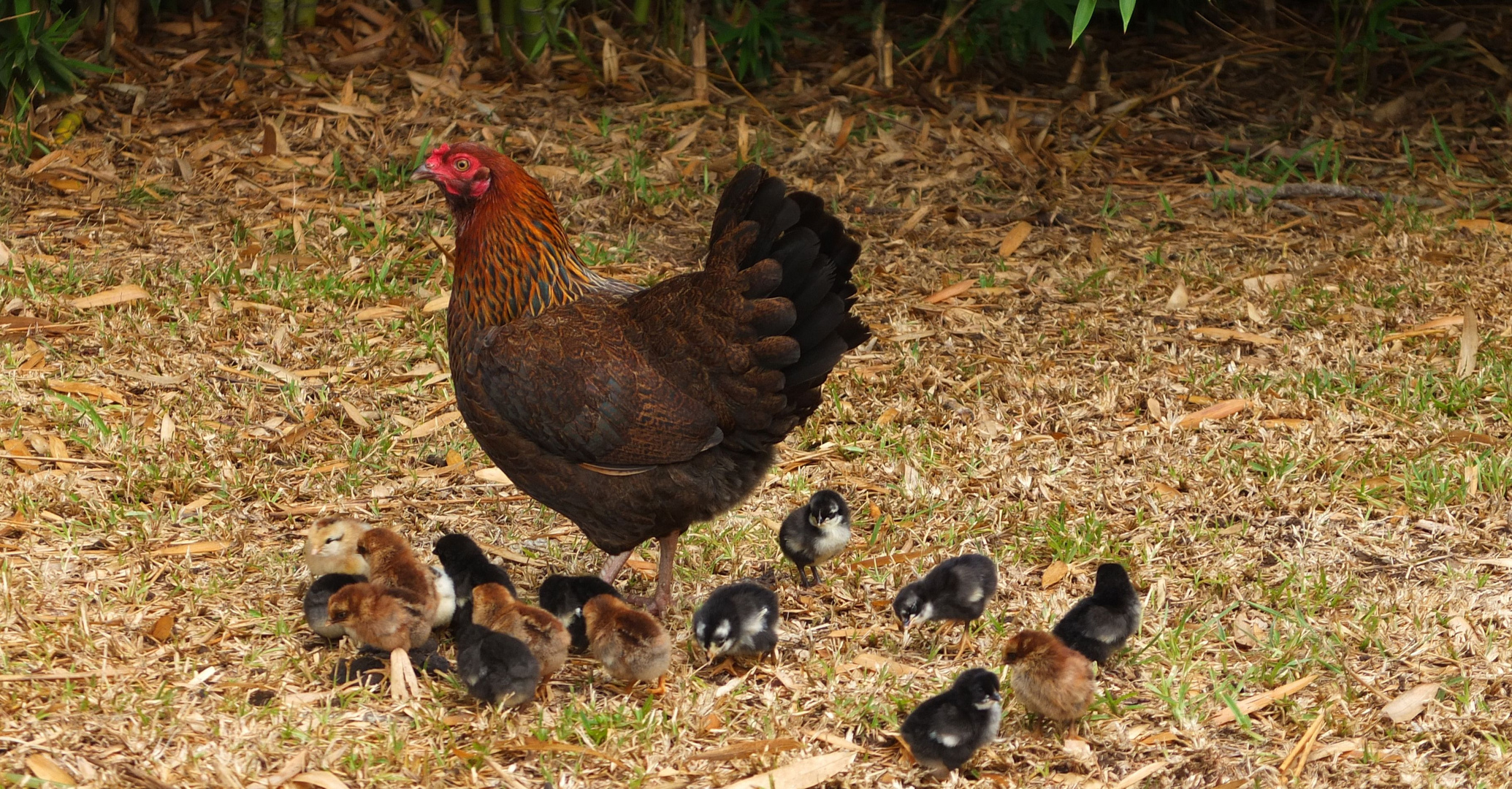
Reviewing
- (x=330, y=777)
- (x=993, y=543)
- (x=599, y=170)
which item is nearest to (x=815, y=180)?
(x=599, y=170)

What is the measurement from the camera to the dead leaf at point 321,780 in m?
3.50

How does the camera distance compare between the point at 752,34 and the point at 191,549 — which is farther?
the point at 752,34

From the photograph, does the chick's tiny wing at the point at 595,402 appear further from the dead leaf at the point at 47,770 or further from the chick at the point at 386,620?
the dead leaf at the point at 47,770

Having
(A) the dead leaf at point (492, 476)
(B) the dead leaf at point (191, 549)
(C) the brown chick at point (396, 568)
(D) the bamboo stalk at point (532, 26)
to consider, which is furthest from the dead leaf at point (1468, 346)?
(D) the bamboo stalk at point (532, 26)

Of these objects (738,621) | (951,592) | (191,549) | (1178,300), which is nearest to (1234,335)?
(1178,300)

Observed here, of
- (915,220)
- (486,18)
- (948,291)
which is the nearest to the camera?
(948,291)

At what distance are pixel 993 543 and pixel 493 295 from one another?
1.94 metres

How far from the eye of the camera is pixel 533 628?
389 cm

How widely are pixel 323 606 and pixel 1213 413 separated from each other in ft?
11.8

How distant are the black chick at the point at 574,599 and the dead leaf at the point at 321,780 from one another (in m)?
0.84

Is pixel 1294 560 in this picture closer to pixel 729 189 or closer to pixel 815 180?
pixel 729 189

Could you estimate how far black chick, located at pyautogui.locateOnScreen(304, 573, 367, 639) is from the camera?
4.05 m

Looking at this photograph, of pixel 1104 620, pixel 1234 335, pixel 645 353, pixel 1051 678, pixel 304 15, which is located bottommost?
Answer: pixel 1234 335

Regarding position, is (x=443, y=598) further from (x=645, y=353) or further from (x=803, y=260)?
(x=803, y=260)
